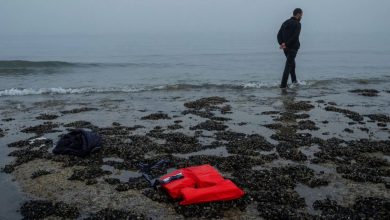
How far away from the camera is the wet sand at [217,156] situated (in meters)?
6.69

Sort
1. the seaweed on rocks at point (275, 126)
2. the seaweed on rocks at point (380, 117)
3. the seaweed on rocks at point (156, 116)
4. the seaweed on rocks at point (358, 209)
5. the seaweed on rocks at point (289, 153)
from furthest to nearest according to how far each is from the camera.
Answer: the seaweed on rocks at point (156, 116) → the seaweed on rocks at point (380, 117) → the seaweed on rocks at point (275, 126) → the seaweed on rocks at point (289, 153) → the seaweed on rocks at point (358, 209)

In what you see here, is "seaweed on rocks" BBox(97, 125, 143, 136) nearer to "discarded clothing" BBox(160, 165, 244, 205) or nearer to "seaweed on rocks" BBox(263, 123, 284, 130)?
"seaweed on rocks" BBox(263, 123, 284, 130)

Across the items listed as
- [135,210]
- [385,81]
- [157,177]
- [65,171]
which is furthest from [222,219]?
[385,81]

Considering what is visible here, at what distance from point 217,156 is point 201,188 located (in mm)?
2483

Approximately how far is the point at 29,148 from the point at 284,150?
650 centimetres

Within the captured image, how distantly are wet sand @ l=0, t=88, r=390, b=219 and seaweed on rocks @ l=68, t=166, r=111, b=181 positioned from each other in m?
0.02

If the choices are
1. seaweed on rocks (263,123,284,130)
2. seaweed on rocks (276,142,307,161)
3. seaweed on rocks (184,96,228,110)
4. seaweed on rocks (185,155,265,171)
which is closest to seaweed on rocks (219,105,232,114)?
seaweed on rocks (184,96,228,110)

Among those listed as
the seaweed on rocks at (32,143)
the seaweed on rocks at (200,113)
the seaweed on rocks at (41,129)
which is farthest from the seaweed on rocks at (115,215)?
the seaweed on rocks at (200,113)

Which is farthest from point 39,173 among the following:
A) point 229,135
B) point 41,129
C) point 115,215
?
point 229,135

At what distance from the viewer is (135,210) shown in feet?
21.8

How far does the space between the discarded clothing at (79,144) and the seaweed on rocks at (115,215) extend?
119 inches

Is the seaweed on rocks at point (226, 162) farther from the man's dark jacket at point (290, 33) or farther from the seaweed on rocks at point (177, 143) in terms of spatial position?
the man's dark jacket at point (290, 33)

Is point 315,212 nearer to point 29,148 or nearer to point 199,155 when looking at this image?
point 199,155

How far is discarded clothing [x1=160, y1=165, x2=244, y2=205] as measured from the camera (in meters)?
6.57
